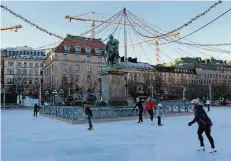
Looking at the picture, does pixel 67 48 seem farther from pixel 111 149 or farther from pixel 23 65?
pixel 111 149

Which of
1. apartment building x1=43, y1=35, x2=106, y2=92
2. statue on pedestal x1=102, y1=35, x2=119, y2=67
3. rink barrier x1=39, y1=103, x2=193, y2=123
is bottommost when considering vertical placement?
rink barrier x1=39, y1=103, x2=193, y2=123

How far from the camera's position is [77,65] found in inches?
3036

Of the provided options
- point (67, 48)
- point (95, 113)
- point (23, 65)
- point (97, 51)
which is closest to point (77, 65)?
point (67, 48)

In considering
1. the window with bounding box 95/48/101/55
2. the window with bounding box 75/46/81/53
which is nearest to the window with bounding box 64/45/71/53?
the window with bounding box 75/46/81/53

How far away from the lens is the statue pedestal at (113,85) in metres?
22.5

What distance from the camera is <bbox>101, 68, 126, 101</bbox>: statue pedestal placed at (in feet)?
73.9

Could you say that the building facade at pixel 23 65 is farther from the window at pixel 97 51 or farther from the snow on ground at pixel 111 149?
the snow on ground at pixel 111 149

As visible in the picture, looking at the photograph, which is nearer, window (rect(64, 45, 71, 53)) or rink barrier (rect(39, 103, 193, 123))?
rink barrier (rect(39, 103, 193, 123))

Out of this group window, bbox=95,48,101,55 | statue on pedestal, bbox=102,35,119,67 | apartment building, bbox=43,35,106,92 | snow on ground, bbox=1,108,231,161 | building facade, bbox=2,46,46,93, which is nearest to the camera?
snow on ground, bbox=1,108,231,161

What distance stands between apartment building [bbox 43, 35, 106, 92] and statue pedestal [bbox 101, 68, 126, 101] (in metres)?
48.2

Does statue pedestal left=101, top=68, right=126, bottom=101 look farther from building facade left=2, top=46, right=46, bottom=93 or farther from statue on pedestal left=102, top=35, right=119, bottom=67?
building facade left=2, top=46, right=46, bottom=93

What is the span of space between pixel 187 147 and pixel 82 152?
3595mm

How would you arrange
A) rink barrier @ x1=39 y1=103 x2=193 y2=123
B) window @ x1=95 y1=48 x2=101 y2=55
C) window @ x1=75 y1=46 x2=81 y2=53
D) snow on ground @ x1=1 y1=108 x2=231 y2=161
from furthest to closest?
1. window @ x1=95 y1=48 x2=101 y2=55
2. window @ x1=75 y1=46 x2=81 y2=53
3. rink barrier @ x1=39 y1=103 x2=193 y2=123
4. snow on ground @ x1=1 y1=108 x2=231 y2=161

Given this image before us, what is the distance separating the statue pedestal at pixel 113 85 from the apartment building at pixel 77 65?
48.2 metres
